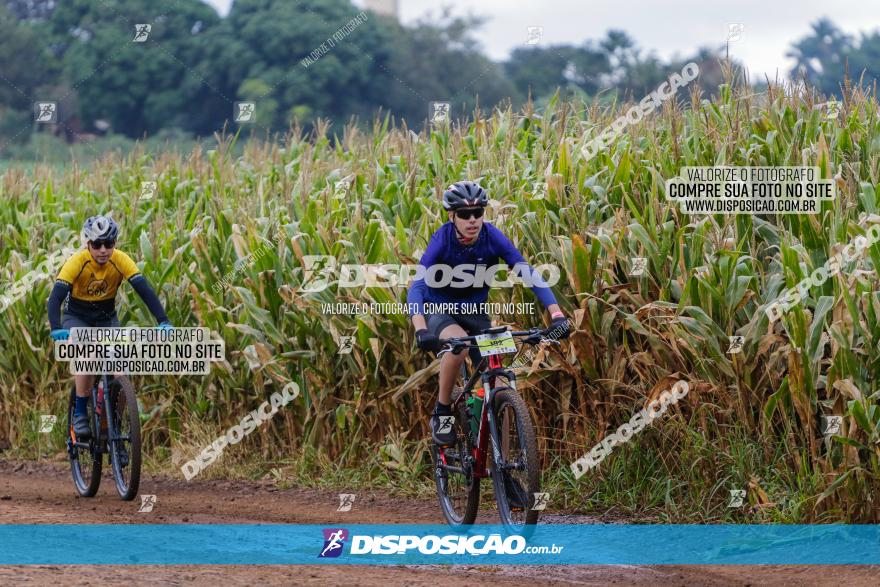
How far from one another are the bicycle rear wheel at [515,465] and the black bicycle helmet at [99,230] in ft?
12.9

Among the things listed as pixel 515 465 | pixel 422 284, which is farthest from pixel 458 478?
pixel 422 284

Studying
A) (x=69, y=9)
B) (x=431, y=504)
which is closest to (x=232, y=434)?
(x=431, y=504)

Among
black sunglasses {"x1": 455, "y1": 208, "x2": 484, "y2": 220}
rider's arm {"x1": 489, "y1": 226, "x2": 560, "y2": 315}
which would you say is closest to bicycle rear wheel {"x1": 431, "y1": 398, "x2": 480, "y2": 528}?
rider's arm {"x1": 489, "y1": 226, "x2": 560, "y2": 315}

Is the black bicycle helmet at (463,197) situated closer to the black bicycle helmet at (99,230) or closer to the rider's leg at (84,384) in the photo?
the black bicycle helmet at (99,230)

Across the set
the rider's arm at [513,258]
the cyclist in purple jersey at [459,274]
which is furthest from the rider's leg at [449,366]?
the rider's arm at [513,258]

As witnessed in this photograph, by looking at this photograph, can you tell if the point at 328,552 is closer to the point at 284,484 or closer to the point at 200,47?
the point at 284,484

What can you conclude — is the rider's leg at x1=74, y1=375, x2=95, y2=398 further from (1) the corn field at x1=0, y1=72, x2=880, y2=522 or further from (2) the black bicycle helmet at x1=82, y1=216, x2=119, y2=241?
(1) the corn field at x1=0, y1=72, x2=880, y2=522

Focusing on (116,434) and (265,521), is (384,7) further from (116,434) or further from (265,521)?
(265,521)

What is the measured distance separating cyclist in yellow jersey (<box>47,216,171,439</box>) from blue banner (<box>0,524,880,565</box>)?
184 cm

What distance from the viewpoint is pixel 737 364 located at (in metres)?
8.21

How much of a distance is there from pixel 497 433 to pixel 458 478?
1029mm

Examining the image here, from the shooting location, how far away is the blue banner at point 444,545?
7.50 m

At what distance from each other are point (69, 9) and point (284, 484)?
44.6 m

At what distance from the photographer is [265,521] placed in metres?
9.22
